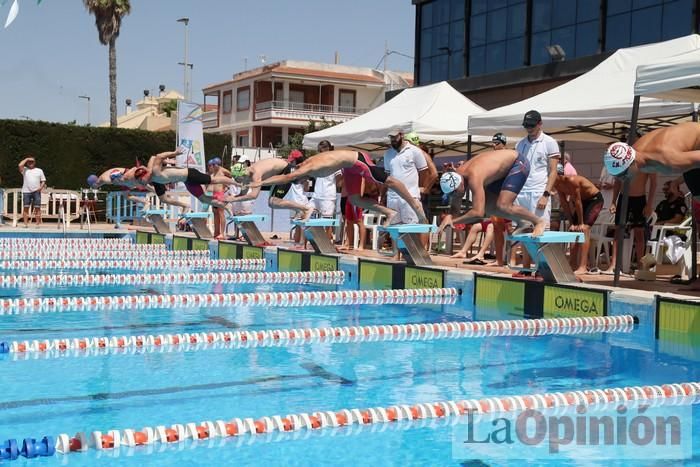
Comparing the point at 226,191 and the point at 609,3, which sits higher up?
the point at 609,3

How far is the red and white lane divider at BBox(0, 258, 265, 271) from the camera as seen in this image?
467 inches

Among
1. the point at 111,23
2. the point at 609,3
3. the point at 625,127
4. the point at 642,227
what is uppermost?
the point at 111,23

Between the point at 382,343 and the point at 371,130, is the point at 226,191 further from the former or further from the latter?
the point at 382,343

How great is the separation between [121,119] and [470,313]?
73247 mm

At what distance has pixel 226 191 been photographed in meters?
16.0

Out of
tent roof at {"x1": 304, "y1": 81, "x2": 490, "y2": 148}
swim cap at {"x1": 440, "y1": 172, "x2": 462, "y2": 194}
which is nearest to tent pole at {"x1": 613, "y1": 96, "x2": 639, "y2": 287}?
swim cap at {"x1": 440, "y1": 172, "x2": 462, "y2": 194}

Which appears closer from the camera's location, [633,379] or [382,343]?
[633,379]

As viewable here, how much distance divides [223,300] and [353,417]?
4607 mm

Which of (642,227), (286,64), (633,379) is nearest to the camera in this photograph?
(633,379)

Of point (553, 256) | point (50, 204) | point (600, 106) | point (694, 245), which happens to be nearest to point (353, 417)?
point (553, 256)

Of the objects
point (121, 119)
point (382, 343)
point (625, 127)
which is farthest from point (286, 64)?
point (382, 343)

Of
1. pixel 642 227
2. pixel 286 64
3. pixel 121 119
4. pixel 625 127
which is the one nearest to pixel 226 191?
pixel 625 127

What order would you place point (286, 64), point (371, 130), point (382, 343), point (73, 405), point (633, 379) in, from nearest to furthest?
point (73, 405) < point (633, 379) < point (382, 343) < point (371, 130) < point (286, 64)

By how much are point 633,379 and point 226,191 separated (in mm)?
11364
